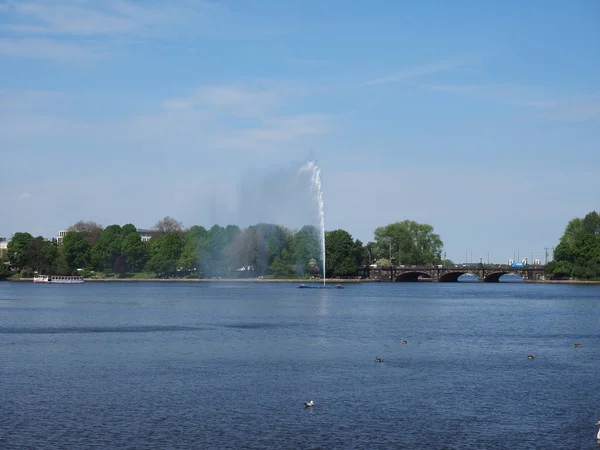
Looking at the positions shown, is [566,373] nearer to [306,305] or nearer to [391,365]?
[391,365]

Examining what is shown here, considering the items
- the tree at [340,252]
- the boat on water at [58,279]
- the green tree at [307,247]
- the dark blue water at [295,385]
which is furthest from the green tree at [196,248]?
the dark blue water at [295,385]

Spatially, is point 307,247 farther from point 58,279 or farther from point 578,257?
point 578,257

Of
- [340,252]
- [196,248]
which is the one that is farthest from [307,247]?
[196,248]

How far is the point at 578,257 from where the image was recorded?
177 metres

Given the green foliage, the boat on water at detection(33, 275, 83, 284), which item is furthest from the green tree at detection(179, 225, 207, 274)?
the green foliage

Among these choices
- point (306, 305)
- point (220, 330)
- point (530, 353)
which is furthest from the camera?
point (306, 305)

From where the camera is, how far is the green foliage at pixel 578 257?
569 ft

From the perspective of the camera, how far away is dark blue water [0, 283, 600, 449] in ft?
89.7

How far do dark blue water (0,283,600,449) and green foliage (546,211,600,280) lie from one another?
11028cm

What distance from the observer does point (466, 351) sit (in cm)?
4972

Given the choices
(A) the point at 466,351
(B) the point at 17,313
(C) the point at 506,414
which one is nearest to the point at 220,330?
(A) the point at 466,351

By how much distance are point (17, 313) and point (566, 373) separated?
57.8 m

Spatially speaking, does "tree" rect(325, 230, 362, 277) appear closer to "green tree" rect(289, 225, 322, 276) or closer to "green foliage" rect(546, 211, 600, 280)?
"green tree" rect(289, 225, 322, 276)

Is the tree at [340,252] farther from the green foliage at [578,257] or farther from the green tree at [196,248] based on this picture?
the green foliage at [578,257]
